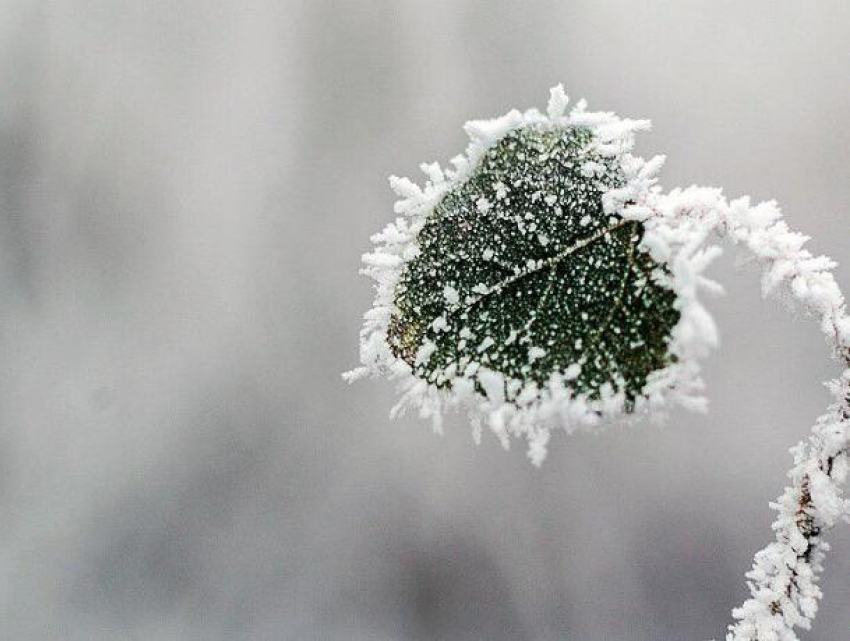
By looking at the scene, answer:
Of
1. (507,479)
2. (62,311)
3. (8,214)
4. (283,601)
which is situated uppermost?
(8,214)

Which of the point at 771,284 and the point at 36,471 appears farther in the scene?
the point at 36,471

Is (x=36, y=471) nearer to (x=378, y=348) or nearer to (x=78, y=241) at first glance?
(x=78, y=241)

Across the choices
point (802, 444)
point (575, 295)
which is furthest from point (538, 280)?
point (802, 444)

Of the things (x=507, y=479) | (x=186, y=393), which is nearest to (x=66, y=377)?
(x=186, y=393)

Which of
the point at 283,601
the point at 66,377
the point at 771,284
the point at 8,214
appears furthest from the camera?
the point at 283,601

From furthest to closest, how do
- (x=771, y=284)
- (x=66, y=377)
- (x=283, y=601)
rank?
1. (x=283, y=601)
2. (x=66, y=377)
3. (x=771, y=284)
